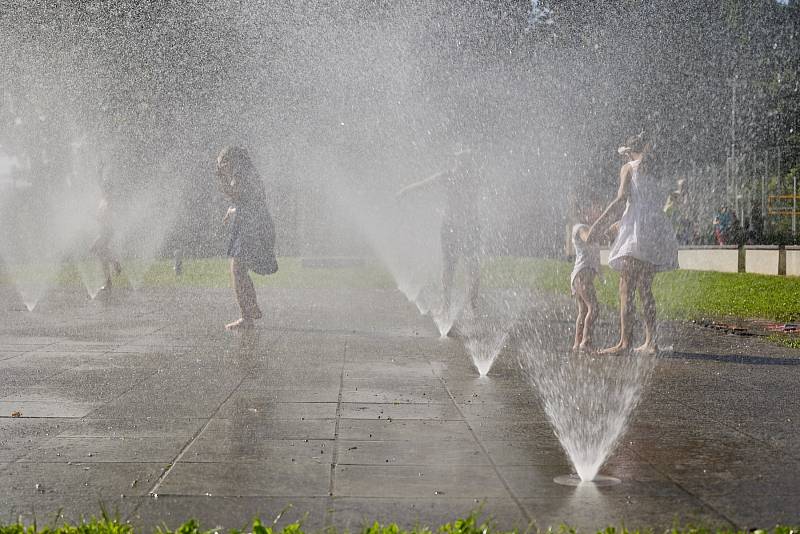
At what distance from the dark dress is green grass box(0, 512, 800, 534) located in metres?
8.30

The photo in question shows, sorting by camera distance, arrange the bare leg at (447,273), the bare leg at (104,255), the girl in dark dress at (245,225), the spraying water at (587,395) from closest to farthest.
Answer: the spraying water at (587,395), the girl in dark dress at (245,225), the bare leg at (447,273), the bare leg at (104,255)

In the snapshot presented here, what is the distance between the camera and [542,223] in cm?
4766

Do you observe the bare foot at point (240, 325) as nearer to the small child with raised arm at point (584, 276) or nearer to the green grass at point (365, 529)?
the small child with raised arm at point (584, 276)

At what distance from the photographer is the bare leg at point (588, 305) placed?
9.95 meters

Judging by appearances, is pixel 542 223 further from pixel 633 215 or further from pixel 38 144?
pixel 633 215

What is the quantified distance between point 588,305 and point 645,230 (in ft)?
3.13

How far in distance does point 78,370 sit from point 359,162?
28.1m

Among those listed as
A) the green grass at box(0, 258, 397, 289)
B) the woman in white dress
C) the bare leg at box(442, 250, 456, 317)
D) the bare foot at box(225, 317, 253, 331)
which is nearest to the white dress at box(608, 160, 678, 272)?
the woman in white dress

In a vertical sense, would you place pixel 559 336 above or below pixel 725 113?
below

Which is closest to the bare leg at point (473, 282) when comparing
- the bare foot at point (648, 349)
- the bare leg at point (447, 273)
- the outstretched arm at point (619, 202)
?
the bare leg at point (447, 273)

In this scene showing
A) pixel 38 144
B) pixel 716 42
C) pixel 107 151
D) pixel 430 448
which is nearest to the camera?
pixel 430 448

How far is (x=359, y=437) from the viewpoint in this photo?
18.4 ft

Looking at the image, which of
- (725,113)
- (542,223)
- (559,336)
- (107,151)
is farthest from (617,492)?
(542,223)

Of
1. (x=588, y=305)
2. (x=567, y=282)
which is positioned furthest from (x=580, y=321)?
(x=567, y=282)
